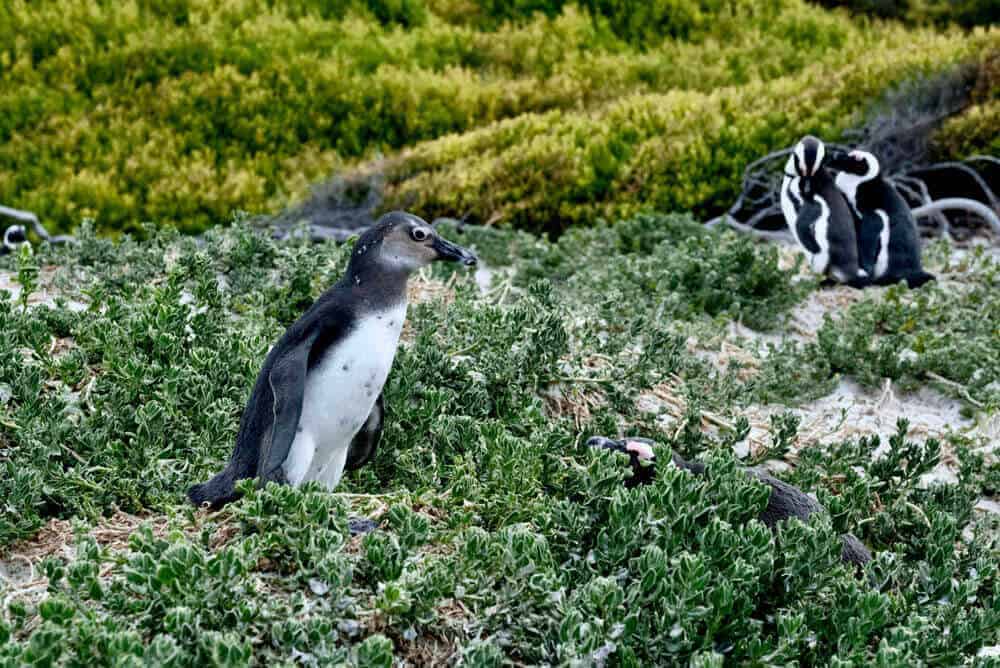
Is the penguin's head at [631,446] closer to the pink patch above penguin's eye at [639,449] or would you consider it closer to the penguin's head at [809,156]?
the pink patch above penguin's eye at [639,449]

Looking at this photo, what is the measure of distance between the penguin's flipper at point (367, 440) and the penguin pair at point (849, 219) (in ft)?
13.9

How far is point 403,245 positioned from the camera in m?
3.14

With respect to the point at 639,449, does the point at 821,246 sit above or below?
below

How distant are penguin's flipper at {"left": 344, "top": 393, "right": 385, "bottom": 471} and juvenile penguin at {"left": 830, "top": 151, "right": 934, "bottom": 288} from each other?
Answer: 450 centimetres

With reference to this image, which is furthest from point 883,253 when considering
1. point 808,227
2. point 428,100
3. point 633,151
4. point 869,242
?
point 428,100

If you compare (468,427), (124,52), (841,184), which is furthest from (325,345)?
(124,52)

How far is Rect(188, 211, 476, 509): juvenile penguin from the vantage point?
2.92 meters

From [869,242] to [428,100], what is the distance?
4.28m

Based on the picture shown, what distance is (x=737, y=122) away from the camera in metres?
8.95

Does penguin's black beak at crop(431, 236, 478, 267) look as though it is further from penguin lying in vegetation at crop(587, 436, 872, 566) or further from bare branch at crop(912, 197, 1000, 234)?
bare branch at crop(912, 197, 1000, 234)

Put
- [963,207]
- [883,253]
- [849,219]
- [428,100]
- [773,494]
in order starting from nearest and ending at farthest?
1. [773,494]
2. [883,253]
3. [849,219]
4. [963,207]
5. [428,100]

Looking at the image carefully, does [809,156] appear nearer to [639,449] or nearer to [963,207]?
[963,207]

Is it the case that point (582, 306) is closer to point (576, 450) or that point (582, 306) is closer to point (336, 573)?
point (576, 450)

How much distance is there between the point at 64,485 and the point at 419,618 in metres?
1.28
